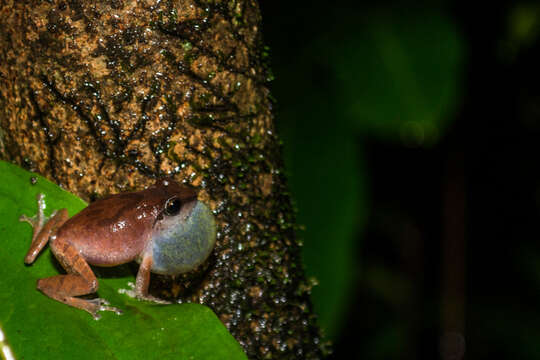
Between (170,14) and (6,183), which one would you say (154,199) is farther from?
(170,14)

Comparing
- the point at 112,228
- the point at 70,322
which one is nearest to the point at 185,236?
the point at 112,228

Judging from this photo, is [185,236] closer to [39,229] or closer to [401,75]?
[39,229]

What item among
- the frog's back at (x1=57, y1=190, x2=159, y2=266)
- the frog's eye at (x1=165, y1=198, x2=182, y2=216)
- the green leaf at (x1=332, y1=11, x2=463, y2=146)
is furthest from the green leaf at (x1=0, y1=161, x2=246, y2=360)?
the green leaf at (x1=332, y1=11, x2=463, y2=146)

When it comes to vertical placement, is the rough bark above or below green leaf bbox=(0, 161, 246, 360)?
above

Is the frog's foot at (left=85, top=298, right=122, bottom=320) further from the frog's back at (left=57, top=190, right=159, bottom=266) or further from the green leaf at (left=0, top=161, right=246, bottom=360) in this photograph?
the frog's back at (left=57, top=190, right=159, bottom=266)

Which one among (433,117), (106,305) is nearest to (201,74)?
(106,305)

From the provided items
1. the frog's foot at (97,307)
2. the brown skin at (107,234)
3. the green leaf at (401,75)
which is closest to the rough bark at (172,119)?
the brown skin at (107,234)


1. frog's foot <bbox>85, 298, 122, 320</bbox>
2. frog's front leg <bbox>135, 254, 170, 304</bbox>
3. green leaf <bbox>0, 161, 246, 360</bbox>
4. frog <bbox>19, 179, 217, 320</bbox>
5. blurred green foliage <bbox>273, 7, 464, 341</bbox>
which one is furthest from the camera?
blurred green foliage <bbox>273, 7, 464, 341</bbox>
